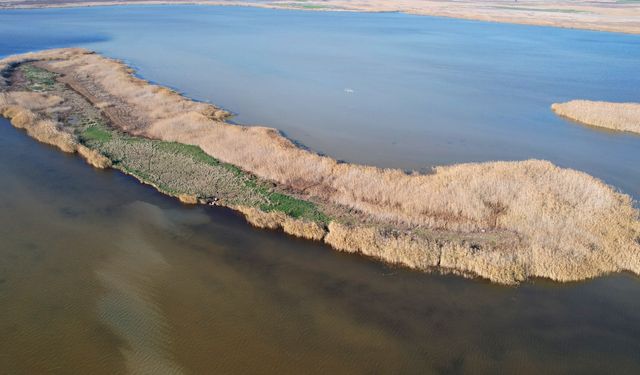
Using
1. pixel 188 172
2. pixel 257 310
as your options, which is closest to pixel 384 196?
pixel 257 310

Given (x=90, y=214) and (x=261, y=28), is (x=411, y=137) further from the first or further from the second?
(x=261, y=28)

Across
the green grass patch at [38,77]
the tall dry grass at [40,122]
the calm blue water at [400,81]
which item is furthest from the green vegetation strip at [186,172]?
the green grass patch at [38,77]

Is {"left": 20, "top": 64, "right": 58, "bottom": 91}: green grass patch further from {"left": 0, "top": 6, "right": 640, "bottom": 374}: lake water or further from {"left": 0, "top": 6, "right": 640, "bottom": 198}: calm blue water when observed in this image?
{"left": 0, "top": 6, "right": 640, "bottom": 374}: lake water

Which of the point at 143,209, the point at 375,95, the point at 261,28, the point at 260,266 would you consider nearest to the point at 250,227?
the point at 260,266

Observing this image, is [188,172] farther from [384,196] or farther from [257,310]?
[257,310]

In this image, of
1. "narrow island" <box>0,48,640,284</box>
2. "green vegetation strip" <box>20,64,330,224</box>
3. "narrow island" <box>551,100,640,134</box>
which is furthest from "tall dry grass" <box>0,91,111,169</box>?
"narrow island" <box>551,100,640,134</box>

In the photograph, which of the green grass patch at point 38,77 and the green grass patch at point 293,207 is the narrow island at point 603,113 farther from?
the green grass patch at point 38,77
